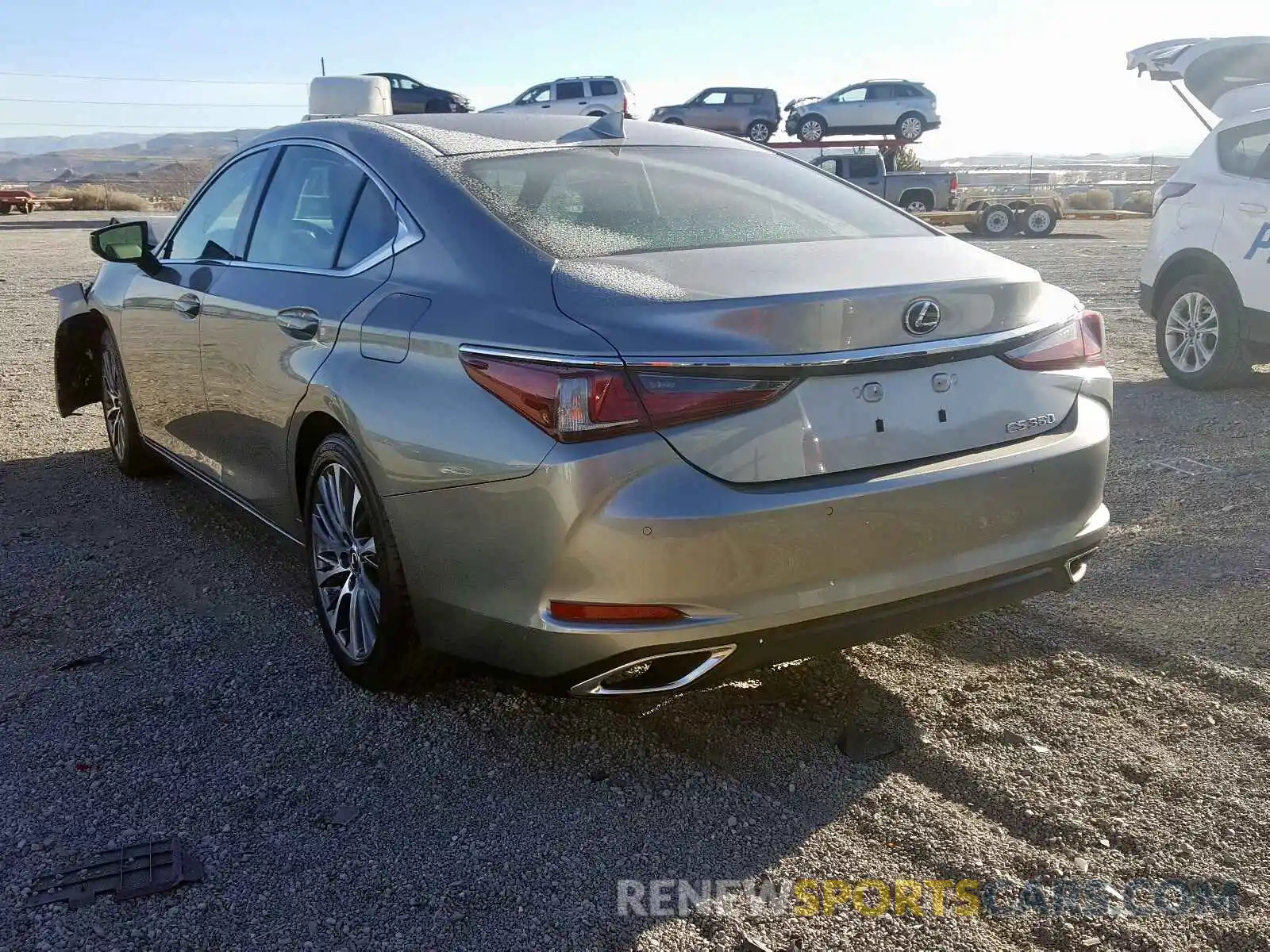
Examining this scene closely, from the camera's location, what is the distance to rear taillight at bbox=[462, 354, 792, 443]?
2586 millimetres

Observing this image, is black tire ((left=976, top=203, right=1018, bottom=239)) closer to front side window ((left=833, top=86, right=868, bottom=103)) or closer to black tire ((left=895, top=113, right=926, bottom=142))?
black tire ((left=895, top=113, right=926, bottom=142))

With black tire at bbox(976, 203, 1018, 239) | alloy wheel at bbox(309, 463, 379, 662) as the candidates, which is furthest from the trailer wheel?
alloy wheel at bbox(309, 463, 379, 662)

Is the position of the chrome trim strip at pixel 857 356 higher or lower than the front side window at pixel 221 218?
lower

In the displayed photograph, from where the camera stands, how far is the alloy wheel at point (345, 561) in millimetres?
3393

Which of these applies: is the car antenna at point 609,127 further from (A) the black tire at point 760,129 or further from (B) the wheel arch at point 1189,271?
(A) the black tire at point 760,129

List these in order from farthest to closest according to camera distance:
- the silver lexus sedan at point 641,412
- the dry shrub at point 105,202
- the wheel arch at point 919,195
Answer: the dry shrub at point 105,202 < the wheel arch at point 919,195 < the silver lexus sedan at point 641,412

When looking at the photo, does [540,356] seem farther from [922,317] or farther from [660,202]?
[660,202]

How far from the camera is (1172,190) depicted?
7.89 m

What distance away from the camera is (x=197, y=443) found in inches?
181

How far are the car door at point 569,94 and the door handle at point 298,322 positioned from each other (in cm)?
2842

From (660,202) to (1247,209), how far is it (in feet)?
17.1

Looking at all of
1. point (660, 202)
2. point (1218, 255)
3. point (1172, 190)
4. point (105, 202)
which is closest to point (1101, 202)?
point (105, 202)

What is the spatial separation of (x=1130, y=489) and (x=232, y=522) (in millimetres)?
3955

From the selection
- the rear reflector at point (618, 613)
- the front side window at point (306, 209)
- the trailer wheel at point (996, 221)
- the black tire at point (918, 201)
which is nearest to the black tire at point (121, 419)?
the front side window at point (306, 209)
